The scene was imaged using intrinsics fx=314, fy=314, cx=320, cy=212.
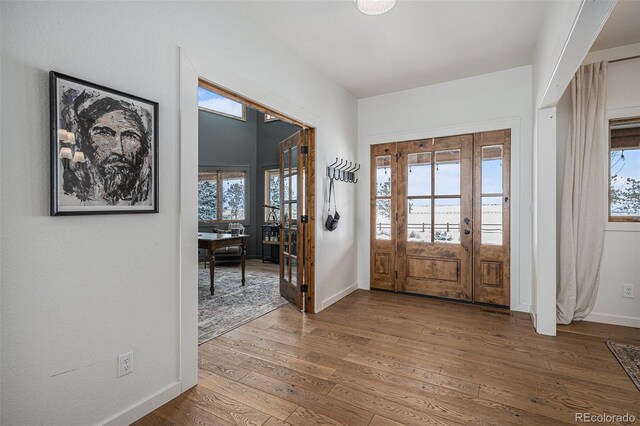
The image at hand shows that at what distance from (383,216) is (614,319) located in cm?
266

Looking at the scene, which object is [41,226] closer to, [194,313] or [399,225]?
[194,313]

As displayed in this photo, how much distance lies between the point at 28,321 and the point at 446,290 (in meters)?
3.98

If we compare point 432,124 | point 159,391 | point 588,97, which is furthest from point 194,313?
point 588,97

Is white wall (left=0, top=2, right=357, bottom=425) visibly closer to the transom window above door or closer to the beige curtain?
the beige curtain

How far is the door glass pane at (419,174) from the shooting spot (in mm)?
4152

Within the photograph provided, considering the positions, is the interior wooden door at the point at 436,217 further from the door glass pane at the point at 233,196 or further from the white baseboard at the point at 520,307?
the door glass pane at the point at 233,196

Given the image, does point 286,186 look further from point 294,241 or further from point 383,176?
point 383,176

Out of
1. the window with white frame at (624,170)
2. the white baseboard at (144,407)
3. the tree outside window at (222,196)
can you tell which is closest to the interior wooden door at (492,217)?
the window with white frame at (624,170)

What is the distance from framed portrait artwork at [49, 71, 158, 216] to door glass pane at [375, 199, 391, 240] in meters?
3.23

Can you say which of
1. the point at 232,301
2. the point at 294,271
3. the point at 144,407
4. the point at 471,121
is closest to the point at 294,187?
the point at 294,271

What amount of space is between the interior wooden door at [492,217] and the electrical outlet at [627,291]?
994mm

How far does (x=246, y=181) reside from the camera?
7.54 m

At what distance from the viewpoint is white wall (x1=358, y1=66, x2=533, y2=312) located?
141 inches

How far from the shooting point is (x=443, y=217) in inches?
160
